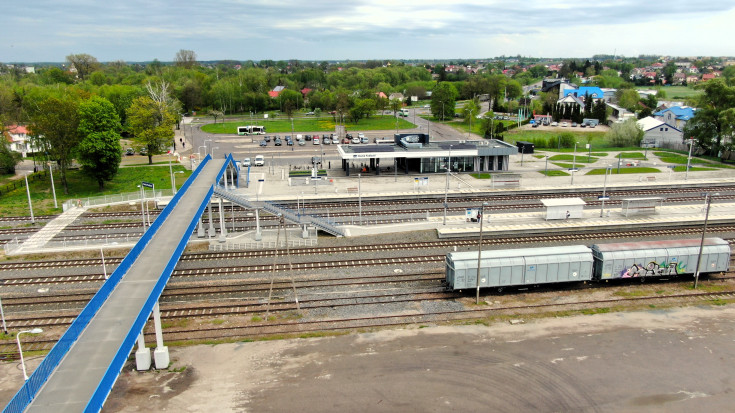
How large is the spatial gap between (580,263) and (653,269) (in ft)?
17.1

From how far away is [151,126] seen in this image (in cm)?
7200

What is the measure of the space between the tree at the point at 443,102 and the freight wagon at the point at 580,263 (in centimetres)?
8247

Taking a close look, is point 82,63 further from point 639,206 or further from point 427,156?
point 639,206

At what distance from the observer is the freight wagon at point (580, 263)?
1232 inches

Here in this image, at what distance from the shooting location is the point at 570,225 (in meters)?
43.9

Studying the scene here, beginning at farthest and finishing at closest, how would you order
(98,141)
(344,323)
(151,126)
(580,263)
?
1. (151,126)
2. (98,141)
3. (580,263)
4. (344,323)

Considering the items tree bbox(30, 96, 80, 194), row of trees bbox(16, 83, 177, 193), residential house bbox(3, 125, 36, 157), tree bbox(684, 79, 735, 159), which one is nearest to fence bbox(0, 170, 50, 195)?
row of trees bbox(16, 83, 177, 193)

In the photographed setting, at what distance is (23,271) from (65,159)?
24.2 meters

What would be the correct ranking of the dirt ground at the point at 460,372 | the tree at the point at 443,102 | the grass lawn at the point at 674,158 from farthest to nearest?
the tree at the point at 443,102 < the grass lawn at the point at 674,158 < the dirt ground at the point at 460,372

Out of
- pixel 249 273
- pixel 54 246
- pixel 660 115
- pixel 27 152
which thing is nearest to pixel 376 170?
pixel 249 273

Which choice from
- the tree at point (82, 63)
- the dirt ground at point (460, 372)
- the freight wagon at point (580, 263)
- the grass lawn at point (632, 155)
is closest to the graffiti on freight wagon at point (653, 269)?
the freight wagon at point (580, 263)

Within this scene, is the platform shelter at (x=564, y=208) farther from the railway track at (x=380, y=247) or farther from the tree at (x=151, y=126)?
the tree at (x=151, y=126)

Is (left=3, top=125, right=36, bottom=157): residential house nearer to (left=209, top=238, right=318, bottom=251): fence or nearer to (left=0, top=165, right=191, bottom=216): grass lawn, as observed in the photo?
(left=0, top=165, right=191, bottom=216): grass lawn

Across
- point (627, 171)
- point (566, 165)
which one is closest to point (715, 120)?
point (627, 171)
